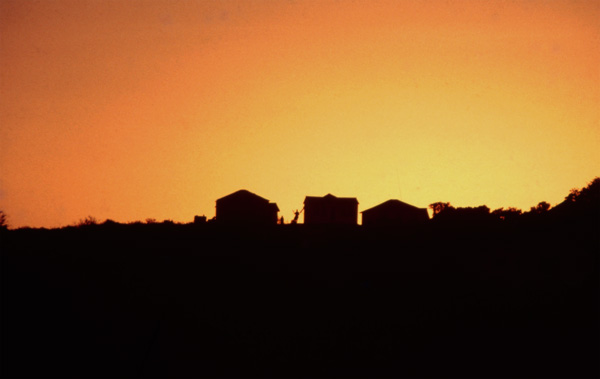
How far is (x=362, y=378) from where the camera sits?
21203 mm

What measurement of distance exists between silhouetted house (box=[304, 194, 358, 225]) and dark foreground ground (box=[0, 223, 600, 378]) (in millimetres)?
37614

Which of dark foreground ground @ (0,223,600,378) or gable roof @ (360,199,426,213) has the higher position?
gable roof @ (360,199,426,213)

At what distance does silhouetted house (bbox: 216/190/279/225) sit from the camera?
72625 millimetres

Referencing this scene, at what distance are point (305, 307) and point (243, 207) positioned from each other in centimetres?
4527

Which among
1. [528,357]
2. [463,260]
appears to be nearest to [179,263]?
[463,260]

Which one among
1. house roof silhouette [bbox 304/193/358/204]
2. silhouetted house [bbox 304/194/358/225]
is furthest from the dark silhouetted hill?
house roof silhouette [bbox 304/193/358/204]

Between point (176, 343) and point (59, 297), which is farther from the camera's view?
point (59, 297)

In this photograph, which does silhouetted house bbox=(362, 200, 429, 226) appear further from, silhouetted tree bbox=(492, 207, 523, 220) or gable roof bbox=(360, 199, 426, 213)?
silhouetted tree bbox=(492, 207, 523, 220)

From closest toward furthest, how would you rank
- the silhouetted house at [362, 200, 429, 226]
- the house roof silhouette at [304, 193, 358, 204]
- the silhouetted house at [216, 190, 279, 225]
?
the silhouetted house at [216, 190, 279, 225]
the house roof silhouette at [304, 193, 358, 204]
the silhouetted house at [362, 200, 429, 226]

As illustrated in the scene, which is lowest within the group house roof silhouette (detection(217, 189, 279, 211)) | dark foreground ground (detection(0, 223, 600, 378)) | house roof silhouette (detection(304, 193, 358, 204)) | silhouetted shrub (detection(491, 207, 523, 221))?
dark foreground ground (detection(0, 223, 600, 378))

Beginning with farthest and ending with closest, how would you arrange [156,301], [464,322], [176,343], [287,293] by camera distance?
[287,293]
[156,301]
[464,322]
[176,343]

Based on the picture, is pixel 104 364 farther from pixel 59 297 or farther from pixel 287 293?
pixel 287 293

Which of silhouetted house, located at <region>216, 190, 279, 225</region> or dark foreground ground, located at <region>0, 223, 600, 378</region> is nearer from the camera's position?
dark foreground ground, located at <region>0, 223, 600, 378</region>

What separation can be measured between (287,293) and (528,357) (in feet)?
41.1
